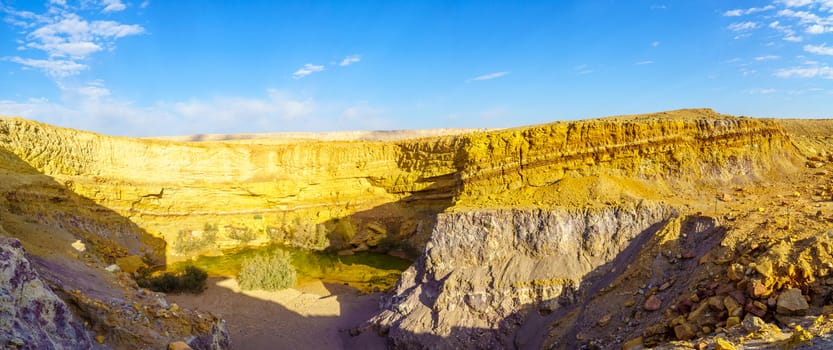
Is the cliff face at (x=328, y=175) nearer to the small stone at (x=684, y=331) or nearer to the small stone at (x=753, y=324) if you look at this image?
the small stone at (x=684, y=331)

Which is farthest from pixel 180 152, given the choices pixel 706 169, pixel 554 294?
pixel 706 169

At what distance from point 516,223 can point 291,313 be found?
7.96m

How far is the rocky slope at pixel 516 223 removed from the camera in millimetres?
9172

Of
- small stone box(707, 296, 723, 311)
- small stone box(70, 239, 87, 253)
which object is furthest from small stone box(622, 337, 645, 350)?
small stone box(70, 239, 87, 253)

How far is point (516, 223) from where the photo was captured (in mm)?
12273

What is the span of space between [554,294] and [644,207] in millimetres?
3038

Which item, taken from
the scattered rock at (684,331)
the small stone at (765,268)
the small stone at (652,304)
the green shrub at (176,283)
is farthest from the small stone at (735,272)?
the green shrub at (176,283)

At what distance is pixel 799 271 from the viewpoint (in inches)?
257

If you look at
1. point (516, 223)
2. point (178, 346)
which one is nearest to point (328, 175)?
point (516, 223)

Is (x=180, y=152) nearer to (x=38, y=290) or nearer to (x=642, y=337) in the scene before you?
(x=38, y=290)

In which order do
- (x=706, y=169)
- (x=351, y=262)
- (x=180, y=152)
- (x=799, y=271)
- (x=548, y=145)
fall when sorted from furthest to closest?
(x=180, y=152)
(x=351, y=262)
(x=548, y=145)
(x=706, y=169)
(x=799, y=271)

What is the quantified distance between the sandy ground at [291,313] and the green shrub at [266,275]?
348mm

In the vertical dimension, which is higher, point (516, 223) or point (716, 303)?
point (516, 223)

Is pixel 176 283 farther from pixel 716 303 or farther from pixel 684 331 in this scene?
pixel 716 303
